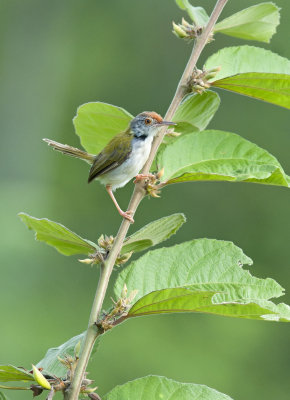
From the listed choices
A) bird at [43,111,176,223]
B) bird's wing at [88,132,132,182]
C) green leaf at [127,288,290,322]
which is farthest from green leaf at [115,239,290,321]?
bird's wing at [88,132,132,182]

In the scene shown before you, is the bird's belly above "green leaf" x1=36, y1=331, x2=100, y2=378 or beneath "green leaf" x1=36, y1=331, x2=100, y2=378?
above

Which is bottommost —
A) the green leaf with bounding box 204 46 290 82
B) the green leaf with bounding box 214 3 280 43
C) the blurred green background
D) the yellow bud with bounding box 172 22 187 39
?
the blurred green background

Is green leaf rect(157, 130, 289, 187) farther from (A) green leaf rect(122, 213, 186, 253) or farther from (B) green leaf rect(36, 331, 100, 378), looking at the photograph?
(B) green leaf rect(36, 331, 100, 378)

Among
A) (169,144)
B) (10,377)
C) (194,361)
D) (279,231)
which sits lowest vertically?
(194,361)

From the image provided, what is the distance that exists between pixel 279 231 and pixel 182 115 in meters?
14.7

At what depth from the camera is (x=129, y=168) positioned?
10.2ft

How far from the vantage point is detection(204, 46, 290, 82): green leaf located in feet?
6.66

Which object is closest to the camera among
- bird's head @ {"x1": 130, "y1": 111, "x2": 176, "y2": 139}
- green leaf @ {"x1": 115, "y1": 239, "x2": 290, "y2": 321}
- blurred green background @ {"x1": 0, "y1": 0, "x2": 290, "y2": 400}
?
green leaf @ {"x1": 115, "y1": 239, "x2": 290, "y2": 321}

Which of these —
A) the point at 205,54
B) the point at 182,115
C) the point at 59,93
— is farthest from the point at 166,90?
the point at 182,115

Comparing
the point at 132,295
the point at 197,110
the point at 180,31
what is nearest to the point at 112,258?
the point at 132,295

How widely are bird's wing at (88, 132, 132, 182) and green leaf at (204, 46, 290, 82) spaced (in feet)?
3.46

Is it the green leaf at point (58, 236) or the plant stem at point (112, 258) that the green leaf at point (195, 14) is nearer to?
the plant stem at point (112, 258)

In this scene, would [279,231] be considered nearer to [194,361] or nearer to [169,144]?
[194,361]

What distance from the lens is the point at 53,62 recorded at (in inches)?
941
